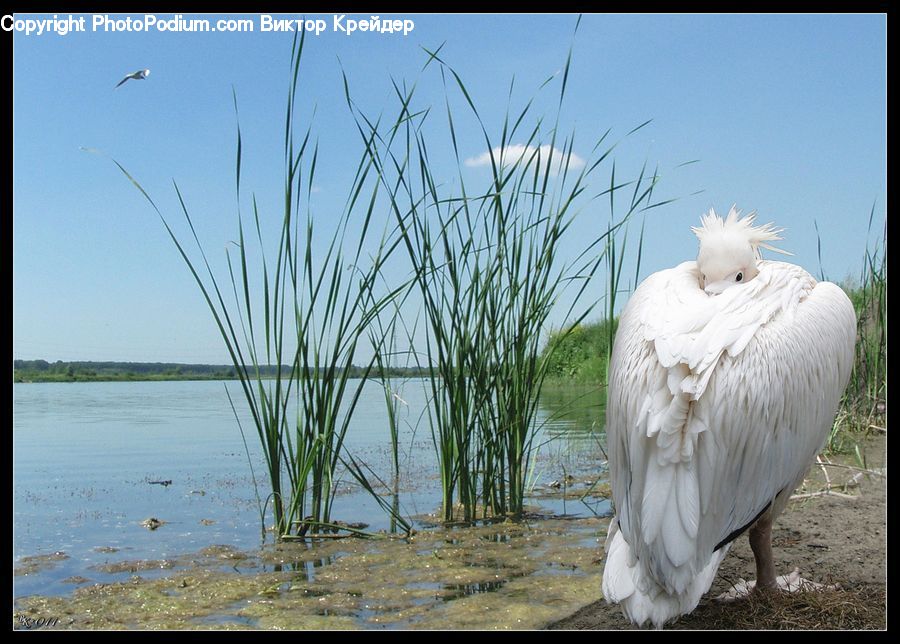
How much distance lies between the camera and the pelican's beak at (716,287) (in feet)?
9.76

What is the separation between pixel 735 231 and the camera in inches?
120

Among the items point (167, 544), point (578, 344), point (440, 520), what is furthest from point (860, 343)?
point (167, 544)

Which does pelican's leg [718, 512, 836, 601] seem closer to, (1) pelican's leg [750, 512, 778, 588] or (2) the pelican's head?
(1) pelican's leg [750, 512, 778, 588]

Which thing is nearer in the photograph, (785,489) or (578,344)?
(785,489)

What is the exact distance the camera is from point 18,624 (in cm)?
308

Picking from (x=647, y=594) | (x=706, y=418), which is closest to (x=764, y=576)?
(x=647, y=594)

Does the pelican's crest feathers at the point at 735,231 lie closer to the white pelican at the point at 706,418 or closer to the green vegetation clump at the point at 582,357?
the white pelican at the point at 706,418

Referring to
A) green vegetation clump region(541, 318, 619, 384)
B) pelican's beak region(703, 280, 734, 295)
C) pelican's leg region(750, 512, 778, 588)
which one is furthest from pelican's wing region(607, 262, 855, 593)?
A: green vegetation clump region(541, 318, 619, 384)

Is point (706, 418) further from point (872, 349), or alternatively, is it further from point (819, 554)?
point (872, 349)

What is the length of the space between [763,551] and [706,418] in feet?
2.63

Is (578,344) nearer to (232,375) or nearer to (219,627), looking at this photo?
(232,375)

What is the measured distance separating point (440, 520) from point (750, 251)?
2074mm

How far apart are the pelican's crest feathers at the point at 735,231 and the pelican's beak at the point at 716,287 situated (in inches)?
5.7
